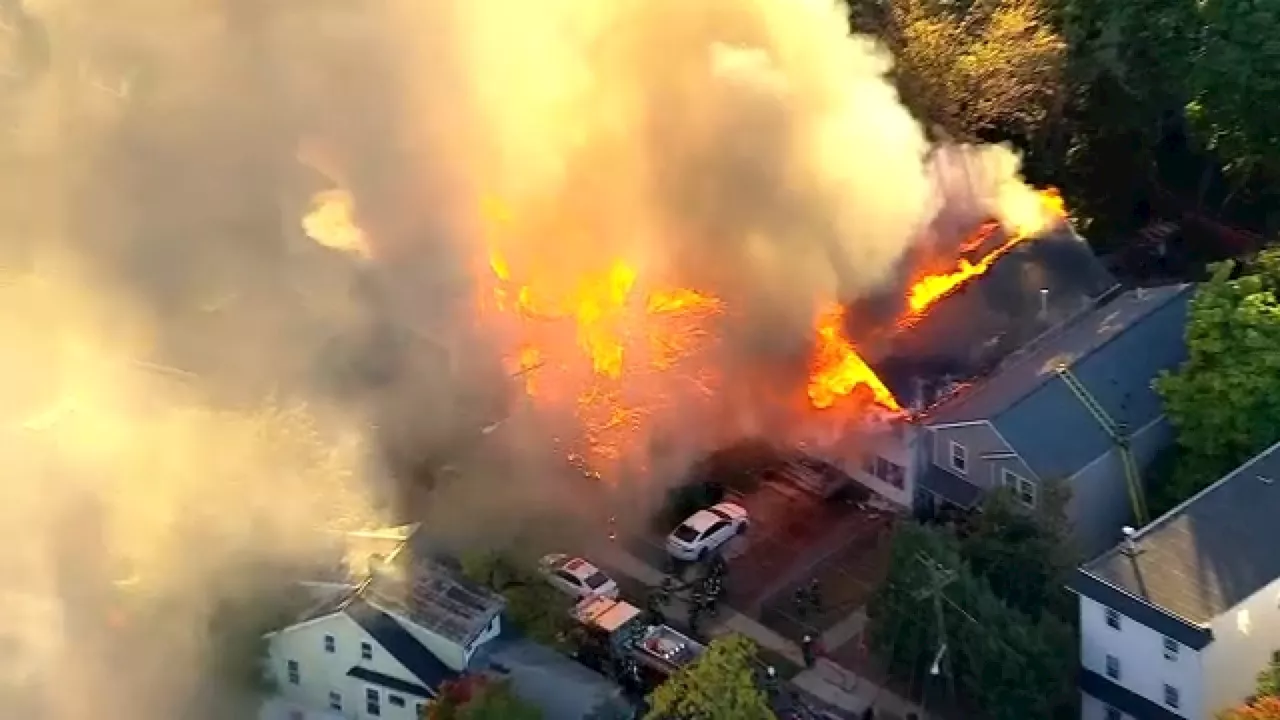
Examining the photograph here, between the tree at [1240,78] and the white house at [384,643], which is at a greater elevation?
the tree at [1240,78]

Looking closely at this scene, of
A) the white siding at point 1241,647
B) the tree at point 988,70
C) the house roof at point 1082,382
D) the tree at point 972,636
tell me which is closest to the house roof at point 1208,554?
the white siding at point 1241,647

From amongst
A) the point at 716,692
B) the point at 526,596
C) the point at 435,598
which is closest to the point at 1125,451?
the point at 716,692

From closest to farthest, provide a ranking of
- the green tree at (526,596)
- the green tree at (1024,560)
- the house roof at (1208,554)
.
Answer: the house roof at (1208,554), the green tree at (1024,560), the green tree at (526,596)

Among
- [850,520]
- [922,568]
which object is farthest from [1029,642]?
[850,520]

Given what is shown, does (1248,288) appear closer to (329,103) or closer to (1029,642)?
(1029,642)

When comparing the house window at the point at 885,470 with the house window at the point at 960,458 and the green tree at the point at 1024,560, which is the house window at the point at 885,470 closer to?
the house window at the point at 960,458

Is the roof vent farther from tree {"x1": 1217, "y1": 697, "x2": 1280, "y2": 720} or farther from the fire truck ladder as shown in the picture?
the fire truck ladder

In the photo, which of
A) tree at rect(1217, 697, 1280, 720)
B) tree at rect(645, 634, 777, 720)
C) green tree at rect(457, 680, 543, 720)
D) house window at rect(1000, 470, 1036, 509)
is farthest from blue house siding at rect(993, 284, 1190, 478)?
green tree at rect(457, 680, 543, 720)

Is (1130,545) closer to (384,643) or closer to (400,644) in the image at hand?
(400,644)
